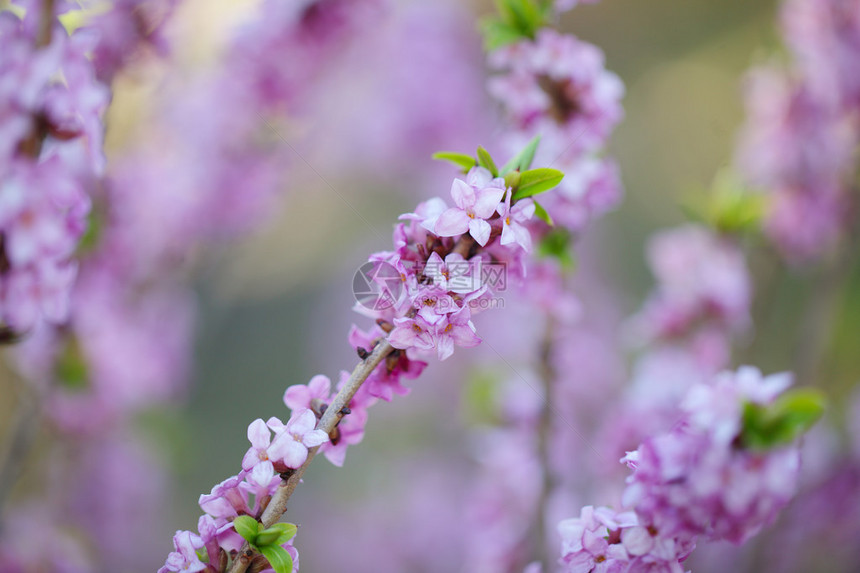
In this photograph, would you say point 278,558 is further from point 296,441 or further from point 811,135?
point 811,135

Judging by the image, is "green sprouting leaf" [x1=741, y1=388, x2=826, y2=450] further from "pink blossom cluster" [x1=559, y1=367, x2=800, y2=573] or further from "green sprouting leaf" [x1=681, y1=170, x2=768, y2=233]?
"green sprouting leaf" [x1=681, y1=170, x2=768, y2=233]

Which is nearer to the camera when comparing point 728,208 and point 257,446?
point 257,446

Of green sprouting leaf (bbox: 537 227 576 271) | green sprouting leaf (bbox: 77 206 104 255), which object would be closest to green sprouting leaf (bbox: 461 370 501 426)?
green sprouting leaf (bbox: 537 227 576 271)

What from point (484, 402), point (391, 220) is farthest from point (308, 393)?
point (391, 220)

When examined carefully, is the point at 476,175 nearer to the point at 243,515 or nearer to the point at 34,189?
the point at 243,515

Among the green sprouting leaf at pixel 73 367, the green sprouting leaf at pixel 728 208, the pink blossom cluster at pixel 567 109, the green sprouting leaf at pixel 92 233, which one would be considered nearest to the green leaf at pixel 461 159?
the pink blossom cluster at pixel 567 109

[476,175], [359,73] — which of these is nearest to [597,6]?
[359,73]
